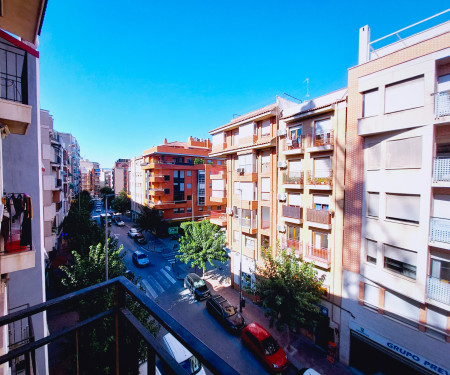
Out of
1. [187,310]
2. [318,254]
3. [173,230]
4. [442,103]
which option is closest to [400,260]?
[318,254]

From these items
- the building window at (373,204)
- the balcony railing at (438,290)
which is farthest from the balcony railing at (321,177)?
the balcony railing at (438,290)

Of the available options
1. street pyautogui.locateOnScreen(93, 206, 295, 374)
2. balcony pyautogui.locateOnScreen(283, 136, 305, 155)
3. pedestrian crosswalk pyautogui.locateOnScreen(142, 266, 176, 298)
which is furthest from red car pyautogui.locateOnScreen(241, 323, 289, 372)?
balcony pyautogui.locateOnScreen(283, 136, 305, 155)

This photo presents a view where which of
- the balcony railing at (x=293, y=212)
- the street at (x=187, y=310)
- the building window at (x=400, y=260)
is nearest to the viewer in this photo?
the building window at (x=400, y=260)

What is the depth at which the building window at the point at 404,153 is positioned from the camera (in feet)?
29.2

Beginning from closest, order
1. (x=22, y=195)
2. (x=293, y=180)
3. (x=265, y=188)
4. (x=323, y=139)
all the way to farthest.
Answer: (x=22, y=195) < (x=323, y=139) < (x=293, y=180) < (x=265, y=188)

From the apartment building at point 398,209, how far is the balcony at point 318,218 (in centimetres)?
92

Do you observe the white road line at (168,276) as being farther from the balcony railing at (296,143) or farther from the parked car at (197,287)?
the balcony railing at (296,143)

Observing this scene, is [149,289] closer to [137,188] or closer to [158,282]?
[158,282]

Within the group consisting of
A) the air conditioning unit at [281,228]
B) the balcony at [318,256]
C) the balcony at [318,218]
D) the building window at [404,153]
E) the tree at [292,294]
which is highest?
the building window at [404,153]

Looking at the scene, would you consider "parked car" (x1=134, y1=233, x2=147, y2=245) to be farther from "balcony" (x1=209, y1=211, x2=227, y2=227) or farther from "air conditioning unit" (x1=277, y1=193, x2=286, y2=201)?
"air conditioning unit" (x1=277, y1=193, x2=286, y2=201)

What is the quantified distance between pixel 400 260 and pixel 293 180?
253 inches

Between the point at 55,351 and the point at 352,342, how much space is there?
14.9 meters

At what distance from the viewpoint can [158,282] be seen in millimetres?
19188

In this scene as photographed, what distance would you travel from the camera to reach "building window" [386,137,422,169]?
29.2ft
